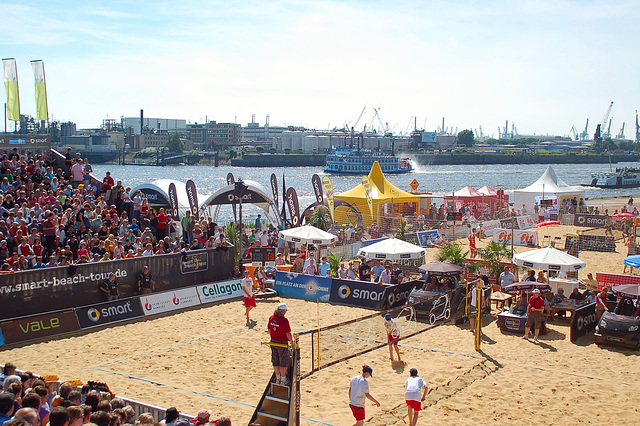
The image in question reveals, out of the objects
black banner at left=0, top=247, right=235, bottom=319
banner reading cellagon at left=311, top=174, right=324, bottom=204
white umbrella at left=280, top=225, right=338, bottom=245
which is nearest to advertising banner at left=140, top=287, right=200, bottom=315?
black banner at left=0, top=247, right=235, bottom=319

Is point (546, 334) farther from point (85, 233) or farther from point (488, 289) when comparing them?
point (85, 233)

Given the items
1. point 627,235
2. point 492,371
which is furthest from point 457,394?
point 627,235

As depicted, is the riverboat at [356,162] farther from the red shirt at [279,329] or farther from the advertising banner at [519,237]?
the red shirt at [279,329]

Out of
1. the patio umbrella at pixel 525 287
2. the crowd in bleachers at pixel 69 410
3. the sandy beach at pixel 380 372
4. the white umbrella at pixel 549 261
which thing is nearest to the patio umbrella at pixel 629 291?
the sandy beach at pixel 380 372

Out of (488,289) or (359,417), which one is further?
(488,289)

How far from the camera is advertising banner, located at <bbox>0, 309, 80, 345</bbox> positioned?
46.5ft

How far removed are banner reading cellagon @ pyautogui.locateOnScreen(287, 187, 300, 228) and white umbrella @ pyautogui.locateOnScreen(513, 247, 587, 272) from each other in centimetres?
1398

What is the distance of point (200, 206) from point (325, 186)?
6.35 m

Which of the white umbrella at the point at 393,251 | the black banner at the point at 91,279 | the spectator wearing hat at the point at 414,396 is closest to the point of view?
the spectator wearing hat at the point at 414,396

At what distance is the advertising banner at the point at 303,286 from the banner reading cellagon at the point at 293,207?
1008 centimetres

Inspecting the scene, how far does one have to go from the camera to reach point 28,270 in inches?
605

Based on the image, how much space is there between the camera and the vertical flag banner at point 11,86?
2534cm

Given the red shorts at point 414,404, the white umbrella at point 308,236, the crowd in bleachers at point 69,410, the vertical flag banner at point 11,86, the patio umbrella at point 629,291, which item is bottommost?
the red shorts at point 414,404

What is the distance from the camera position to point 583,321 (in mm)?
14883
